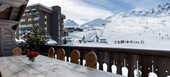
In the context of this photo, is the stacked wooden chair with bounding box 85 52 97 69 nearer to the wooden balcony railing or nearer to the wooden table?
the wooden table

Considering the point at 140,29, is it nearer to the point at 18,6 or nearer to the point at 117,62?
the point at 117,62

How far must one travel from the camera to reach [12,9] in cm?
546

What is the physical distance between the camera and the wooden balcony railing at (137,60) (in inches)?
83.7

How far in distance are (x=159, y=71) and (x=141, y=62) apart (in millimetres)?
278

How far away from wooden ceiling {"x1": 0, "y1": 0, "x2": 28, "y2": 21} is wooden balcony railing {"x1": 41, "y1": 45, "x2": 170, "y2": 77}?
3084 millimetres

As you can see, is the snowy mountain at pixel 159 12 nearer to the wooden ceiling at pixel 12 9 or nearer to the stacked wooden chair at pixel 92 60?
the stacked wooden chair at pixel 92 60

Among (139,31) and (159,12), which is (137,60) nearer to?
(139,31)

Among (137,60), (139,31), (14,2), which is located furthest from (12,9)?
(137,60)

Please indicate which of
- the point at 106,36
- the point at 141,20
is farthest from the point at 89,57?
the point at 141,20

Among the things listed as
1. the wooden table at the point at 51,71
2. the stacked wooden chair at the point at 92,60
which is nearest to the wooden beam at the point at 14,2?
the wooden table at the point at 51,71

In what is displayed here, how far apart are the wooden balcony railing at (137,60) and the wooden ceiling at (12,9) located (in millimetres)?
3084

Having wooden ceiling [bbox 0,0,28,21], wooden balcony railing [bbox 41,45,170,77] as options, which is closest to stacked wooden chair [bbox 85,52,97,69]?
wooden balcony railing [bbox 41,45,170,77]

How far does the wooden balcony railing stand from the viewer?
6.98 ft

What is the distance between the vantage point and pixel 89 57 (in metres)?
2.42
